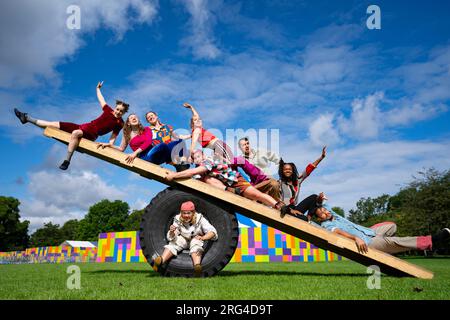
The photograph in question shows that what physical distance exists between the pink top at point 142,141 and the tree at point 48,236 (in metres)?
104

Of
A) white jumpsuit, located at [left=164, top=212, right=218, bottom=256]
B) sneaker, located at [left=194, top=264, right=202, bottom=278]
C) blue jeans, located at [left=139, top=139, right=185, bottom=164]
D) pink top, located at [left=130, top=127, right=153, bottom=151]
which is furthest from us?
blue jeans, located at [left=139, top=139, right=185, bottom=164]

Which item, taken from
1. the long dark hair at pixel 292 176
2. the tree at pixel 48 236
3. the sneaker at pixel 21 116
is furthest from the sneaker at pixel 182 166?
the tree at pixel 48 236

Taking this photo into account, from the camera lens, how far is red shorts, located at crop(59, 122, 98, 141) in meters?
6.30

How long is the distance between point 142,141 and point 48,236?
10796 centimetres

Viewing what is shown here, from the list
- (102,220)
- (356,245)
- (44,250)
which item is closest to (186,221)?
(356,245)

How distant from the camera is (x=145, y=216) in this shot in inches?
225

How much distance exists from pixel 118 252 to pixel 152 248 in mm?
22826

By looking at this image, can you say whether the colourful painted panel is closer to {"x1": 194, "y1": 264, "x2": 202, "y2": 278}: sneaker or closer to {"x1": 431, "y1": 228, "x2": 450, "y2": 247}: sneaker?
{"x1": 431, "y1": 228, "x2": 450, "y2": 247}: sneaker

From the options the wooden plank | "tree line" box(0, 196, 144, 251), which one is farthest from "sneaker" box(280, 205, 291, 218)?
"tree line" box(0, 196, 144, 251)

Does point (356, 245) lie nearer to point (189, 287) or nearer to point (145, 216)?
point (189, 287)

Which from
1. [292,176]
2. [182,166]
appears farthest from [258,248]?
[182,166]

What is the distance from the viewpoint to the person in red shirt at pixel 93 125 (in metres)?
A: 6.01

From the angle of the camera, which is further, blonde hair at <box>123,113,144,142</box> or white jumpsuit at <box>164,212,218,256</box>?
blonde hair at <box>123,113,144,142</box>
